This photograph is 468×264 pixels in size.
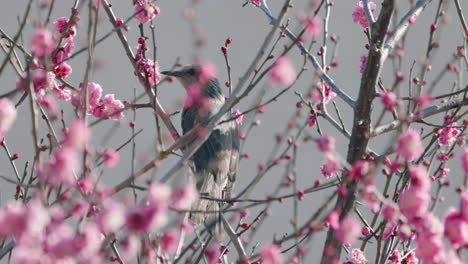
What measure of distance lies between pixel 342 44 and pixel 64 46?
15.3 feet

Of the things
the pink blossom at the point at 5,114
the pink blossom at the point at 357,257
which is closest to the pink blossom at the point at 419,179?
the pink blossom at the point at 5,114

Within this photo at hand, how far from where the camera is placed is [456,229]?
2391mm

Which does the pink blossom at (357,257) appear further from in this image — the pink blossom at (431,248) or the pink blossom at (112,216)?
the pink blossom at (112,216)

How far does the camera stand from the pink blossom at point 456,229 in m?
2.38

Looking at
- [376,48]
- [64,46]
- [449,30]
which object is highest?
[449,30]

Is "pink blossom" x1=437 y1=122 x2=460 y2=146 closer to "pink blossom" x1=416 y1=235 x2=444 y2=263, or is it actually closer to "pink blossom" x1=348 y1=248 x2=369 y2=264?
"pink blossom" x1=348 y1=248 x2=369 y2=264

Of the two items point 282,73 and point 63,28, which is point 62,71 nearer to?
point 63,28

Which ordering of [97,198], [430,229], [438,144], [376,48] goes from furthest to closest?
[438,144], [376,48], [97,198], [430,229]

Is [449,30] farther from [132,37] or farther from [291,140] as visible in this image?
[291,140]

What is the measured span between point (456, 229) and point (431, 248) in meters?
0.09

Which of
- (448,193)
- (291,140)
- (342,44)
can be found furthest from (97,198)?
(342,44)

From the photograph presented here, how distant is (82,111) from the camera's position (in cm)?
275

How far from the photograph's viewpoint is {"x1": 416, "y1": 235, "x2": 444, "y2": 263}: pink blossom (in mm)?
2398

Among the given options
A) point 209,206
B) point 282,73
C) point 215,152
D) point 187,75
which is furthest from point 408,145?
point 187,75
